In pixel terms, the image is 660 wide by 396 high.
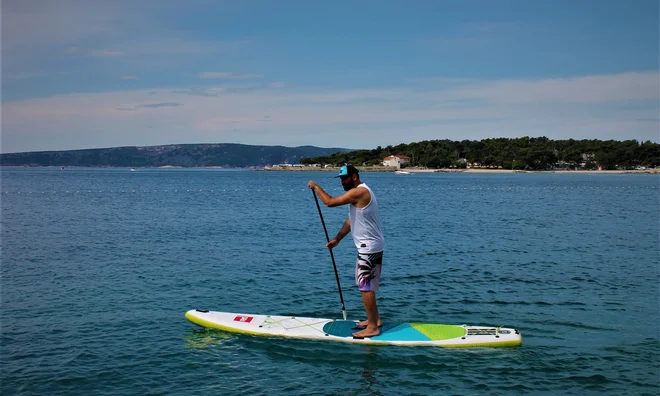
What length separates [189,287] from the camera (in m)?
16.8

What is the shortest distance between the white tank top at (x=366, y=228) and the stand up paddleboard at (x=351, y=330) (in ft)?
6.73

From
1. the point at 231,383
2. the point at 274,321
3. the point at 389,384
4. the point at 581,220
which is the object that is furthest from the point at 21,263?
the point at 581,220

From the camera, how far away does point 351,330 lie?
38.1ft

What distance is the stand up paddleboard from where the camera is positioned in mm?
11047

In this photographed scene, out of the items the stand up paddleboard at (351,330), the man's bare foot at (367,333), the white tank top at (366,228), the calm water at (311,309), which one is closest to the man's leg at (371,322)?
the man's bare foot at (367,333)

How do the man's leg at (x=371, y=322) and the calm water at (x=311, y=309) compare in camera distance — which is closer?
the calm water at (x=311, y=309)

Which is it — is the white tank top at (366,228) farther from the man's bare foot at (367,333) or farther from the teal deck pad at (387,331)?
the teal deck pad at (387,331)

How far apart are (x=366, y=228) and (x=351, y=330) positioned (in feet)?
8.43

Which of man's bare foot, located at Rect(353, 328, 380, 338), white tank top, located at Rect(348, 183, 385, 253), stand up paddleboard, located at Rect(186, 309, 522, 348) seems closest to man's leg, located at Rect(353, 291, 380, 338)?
man's bare foot, located at Rect(353, 328, 380, 338)

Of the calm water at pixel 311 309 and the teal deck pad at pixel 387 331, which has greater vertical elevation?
the teal deck pad at pixel 387 331

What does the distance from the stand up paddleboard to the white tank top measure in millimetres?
2052

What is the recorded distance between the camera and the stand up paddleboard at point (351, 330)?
435 inches

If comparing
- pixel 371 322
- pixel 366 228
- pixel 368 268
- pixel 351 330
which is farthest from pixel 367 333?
pixel 366 228

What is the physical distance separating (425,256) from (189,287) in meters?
9.81
